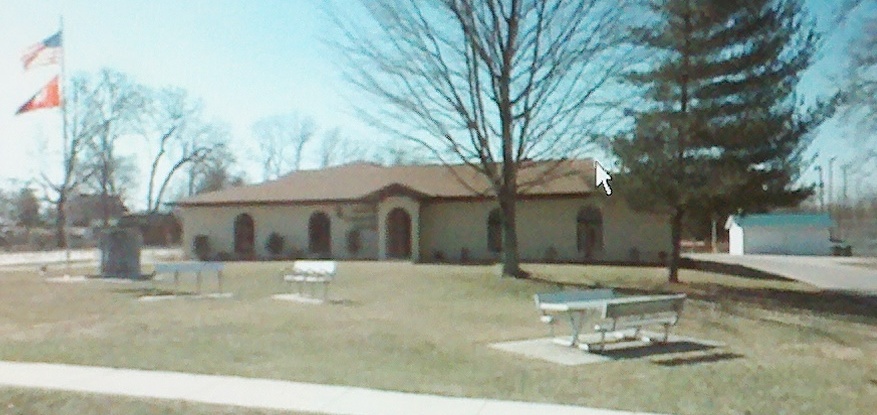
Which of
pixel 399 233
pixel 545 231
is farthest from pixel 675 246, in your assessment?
pixel 399 233

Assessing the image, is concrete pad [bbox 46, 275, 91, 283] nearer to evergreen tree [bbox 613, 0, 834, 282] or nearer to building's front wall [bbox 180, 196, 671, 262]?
building's front wall [bbox 180, 196, 671, 262]

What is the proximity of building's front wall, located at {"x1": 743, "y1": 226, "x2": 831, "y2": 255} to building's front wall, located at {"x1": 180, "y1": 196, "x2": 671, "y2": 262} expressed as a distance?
90.7 feet

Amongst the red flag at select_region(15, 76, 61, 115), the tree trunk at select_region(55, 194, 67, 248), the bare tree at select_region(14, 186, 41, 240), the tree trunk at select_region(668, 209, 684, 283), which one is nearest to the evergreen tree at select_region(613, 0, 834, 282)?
the tree trunk at select_region(668, 209, 684, 283)

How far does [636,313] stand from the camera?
11.1 m

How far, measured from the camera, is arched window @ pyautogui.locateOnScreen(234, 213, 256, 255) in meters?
37.4

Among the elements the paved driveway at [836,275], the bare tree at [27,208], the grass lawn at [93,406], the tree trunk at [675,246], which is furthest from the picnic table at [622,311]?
the bare tree at [27,208]

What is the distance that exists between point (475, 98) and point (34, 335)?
15.3 meters

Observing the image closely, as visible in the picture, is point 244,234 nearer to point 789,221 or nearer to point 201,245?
point 201,245

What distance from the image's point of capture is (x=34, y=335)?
40.3 ft

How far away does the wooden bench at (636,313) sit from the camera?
10805 millimetres

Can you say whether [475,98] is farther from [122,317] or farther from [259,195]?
[259,195]

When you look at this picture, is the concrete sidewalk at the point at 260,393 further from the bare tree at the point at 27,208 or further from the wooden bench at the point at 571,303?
the bare tree at the point at 27,208

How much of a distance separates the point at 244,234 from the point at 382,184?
7251mm

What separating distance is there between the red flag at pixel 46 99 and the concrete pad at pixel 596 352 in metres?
→ 21.6
